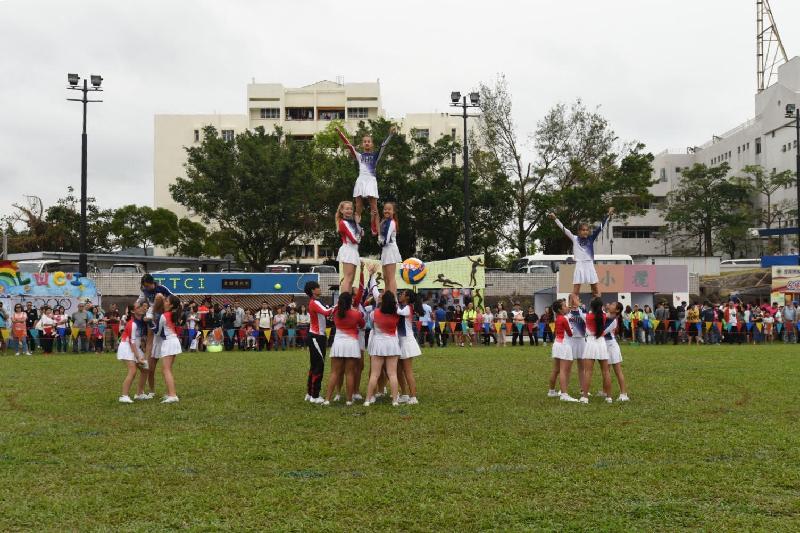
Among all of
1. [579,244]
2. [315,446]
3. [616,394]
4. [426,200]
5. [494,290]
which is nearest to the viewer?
[315,446]

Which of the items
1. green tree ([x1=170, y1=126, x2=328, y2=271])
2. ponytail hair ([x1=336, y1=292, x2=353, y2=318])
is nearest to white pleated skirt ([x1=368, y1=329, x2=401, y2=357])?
ponytail hair ([x1=336, y1=292, x2=353, y2=318])

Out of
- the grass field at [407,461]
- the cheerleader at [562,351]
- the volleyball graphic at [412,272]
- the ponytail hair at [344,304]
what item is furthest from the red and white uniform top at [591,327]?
the volleyball graphic at [412,272]

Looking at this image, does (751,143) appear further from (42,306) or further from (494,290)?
(42,306)

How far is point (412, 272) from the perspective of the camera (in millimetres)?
29547

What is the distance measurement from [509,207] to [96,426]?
35801mm

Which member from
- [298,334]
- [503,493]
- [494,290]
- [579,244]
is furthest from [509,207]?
[503,493]

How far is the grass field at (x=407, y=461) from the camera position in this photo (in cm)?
550

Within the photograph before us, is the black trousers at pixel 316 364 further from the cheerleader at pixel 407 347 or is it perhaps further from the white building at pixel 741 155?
the white building at pixel 741 155

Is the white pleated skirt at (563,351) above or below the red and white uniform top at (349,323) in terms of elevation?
below

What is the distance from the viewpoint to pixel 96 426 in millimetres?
9195

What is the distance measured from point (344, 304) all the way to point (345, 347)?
26.1 inches

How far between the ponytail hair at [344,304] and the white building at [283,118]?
225 ft

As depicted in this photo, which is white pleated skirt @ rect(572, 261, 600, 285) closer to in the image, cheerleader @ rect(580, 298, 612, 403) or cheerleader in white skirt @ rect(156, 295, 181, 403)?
cheerleader @ rect(580, 298, 612, 403)

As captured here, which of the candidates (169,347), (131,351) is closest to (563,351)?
(169,347)
